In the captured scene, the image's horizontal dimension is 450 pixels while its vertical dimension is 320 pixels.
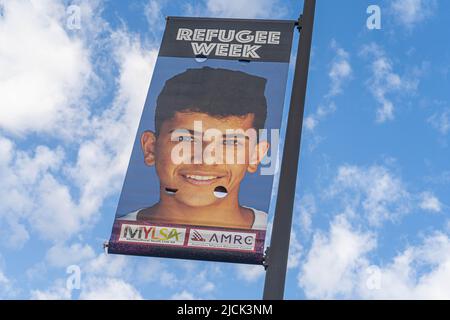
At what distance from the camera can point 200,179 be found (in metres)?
8.85

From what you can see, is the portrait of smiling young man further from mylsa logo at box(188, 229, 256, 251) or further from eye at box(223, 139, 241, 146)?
mylsa logo at box(188, 229, 256, 251)

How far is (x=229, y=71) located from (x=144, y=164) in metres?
2.15

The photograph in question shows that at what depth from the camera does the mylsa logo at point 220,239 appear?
822 cm

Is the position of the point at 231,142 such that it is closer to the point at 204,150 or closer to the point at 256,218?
the point at 204,150

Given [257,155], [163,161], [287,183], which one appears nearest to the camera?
[287,183]

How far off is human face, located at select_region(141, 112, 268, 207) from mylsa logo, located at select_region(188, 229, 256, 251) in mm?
499

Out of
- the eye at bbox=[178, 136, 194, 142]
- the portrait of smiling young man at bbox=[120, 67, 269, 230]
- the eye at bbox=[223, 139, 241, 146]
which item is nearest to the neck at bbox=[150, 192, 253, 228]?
the portrait of smiling young man at bbox=[120, 67, 269, 230]

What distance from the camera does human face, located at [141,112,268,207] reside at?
28.7ft

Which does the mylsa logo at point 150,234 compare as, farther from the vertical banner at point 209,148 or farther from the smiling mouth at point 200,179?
the smiling mouth at point 200,179

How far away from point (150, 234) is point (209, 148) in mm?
1555

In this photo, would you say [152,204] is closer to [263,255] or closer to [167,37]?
[263,255]

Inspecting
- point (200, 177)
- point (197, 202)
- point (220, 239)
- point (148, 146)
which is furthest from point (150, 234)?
point (148, 146)
